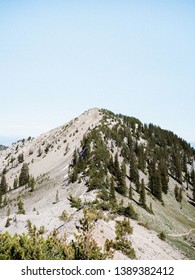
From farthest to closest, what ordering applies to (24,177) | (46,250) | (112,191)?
(24,177)
(112,191)
(46,250)

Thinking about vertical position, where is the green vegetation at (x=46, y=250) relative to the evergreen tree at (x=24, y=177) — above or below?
below

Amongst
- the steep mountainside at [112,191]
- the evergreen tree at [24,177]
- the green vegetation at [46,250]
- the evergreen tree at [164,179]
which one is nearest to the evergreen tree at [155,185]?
the steep mountainside at [112,191]

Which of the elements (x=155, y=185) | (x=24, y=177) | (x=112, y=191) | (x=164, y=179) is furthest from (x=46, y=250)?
(x=24, y=177)

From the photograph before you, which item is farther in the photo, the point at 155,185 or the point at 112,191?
the point at 155,185

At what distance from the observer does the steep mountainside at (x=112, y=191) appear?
32.7 metres

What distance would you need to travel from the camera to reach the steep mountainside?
1288 inches

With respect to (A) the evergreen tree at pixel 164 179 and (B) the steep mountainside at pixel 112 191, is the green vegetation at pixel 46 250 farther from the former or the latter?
(A) the evergreen tree at pixel 164 179

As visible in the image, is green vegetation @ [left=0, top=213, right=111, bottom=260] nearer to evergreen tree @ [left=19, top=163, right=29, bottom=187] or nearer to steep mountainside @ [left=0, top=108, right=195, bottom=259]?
steep mountainside @ [left=0, top=108, right=195, bottom=259]

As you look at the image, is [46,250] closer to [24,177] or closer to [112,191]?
[112,191]

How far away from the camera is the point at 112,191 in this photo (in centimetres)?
5284

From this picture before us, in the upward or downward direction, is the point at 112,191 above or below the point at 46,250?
above
